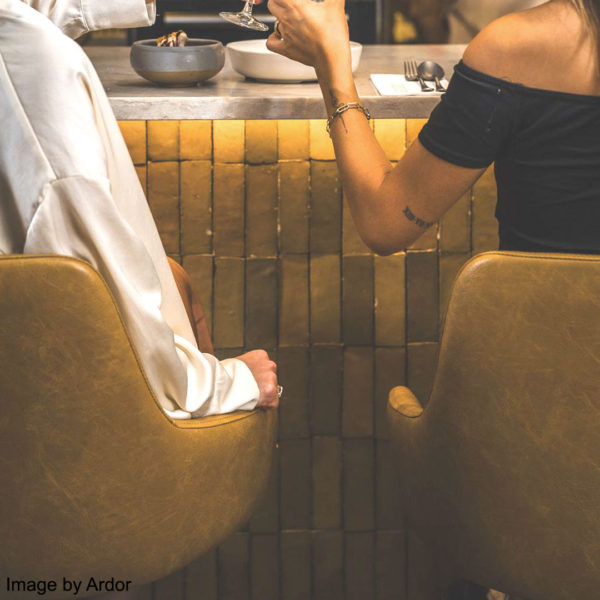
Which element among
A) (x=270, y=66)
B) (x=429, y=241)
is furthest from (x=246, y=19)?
(x=429, y=241)

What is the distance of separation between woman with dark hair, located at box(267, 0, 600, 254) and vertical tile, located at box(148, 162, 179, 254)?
56 centimetres

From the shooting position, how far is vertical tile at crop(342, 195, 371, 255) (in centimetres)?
182

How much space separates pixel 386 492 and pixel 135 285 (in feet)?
3.36

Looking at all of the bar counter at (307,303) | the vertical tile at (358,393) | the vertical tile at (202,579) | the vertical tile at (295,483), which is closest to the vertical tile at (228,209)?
the bar counter at (307,303)

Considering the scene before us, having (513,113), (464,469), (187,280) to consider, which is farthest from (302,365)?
(513,113)

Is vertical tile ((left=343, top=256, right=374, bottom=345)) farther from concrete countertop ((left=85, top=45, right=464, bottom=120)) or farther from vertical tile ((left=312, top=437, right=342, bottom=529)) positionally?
concrete countertop ((left=85, top=45, right=464, bottom=120))

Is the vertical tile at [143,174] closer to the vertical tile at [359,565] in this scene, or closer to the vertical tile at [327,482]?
the vertical tile at [327,482]

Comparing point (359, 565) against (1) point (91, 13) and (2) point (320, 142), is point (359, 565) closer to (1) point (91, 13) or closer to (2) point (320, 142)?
(2) point (320, 142)

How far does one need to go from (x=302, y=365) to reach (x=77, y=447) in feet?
2.78

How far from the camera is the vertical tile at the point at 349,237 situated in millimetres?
1815

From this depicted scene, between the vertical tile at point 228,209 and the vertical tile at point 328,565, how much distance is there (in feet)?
2.19

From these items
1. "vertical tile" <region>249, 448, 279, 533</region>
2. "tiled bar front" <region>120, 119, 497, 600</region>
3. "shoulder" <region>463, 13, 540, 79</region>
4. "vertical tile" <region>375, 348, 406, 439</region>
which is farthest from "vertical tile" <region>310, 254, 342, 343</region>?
"shoulder" <region>463, 13, 540, 79</region>

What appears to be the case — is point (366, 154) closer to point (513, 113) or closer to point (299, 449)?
point (513, 113)

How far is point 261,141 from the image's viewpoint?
1.75 meters
